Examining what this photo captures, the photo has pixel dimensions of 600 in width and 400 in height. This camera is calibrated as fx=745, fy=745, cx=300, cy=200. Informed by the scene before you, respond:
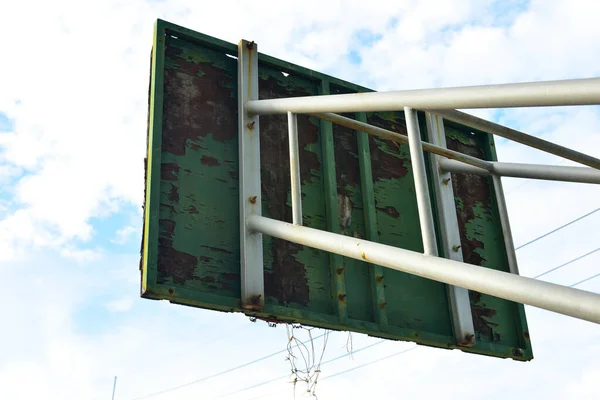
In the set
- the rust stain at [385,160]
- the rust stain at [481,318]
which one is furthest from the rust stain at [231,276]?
the rust stain at [481,318]

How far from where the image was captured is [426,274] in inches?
147

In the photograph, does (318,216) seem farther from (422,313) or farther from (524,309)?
(524,309)

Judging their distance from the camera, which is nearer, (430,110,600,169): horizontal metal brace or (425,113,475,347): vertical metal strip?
(430,110,600,169): horizontal metal brace

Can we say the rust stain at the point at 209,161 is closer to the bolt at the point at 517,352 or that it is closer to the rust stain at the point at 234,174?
the rust stain at the point at 234,174

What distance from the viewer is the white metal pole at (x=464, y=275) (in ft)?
10.3

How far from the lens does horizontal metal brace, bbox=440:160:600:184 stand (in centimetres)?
504

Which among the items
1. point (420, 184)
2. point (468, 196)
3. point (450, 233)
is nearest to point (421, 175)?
point (420, 184)

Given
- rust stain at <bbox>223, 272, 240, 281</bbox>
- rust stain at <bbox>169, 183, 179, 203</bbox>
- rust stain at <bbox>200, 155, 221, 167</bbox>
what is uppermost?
rust stain at <bbox>200, 155, 221, 167</bbox>

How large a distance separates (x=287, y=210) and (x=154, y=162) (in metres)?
1.00

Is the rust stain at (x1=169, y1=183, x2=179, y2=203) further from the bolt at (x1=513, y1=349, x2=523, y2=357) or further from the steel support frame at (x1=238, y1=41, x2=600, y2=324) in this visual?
the bolt at (x1=513, y1=349, x2=523, y2=357)

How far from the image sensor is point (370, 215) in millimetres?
5453

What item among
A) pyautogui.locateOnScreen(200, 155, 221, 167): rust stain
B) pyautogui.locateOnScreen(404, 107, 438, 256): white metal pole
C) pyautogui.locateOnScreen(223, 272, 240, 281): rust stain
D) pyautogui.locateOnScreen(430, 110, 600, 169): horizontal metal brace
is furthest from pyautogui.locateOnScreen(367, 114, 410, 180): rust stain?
pyautogui.locateOnScreen(404, 107, 438, 256): white metal pole

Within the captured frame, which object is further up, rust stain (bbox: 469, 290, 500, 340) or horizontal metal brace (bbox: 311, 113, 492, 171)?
horizontal metal brace (bbox: 311, 113, 492, 171)

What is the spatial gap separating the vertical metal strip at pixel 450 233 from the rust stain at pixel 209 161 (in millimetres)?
1916
